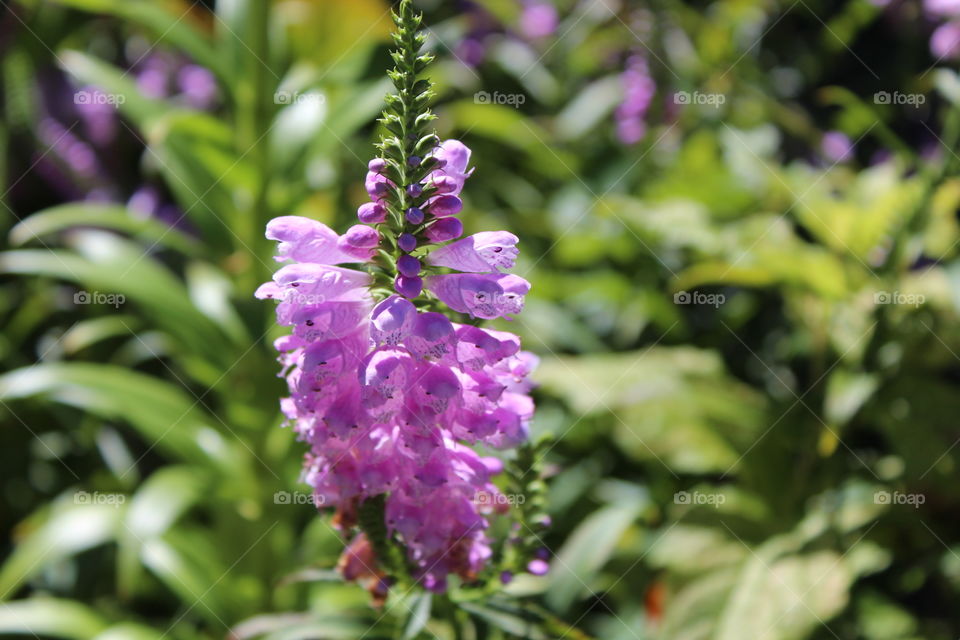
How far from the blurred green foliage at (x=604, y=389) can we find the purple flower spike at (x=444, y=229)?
702 millimetres

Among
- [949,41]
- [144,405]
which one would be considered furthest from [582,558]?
[949,41]

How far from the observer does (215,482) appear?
236 cm

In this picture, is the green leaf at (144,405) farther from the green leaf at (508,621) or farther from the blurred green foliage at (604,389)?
the green leaf at (508,621)

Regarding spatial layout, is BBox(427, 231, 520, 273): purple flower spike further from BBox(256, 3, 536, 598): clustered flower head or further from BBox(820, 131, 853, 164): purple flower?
BBox(820, 131, 853, 164): purple flower

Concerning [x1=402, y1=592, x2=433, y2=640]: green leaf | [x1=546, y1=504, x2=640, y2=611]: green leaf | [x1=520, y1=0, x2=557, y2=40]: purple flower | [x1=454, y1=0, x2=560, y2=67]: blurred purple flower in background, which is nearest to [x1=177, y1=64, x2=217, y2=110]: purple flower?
[x1=454, y1=0, x2=560, y2=67]: blurred purple flower in background

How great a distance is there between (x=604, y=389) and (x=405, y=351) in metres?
1.46

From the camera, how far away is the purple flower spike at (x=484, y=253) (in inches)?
44.3

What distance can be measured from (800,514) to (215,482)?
1.69 m

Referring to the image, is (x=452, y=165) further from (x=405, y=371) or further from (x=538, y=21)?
(x=538, y=21)

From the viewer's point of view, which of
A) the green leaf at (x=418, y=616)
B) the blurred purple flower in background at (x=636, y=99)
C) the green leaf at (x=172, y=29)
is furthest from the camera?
the blurred purple flower in background at (x=636, y=99)

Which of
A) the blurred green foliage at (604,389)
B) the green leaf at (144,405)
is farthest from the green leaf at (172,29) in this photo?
the green leaf at (144,405)

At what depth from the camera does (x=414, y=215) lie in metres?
1.11

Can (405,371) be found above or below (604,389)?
below

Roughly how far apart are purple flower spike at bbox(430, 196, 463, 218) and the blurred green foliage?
2.41 feet
